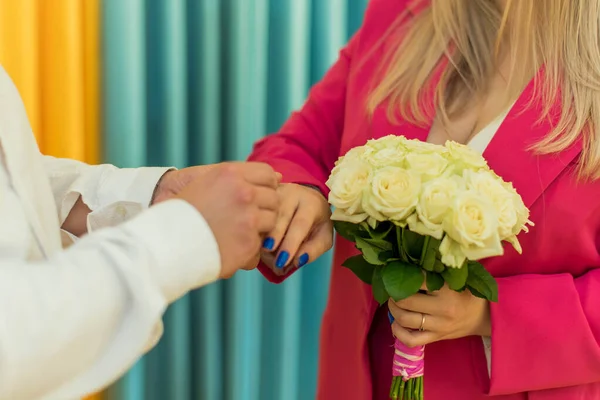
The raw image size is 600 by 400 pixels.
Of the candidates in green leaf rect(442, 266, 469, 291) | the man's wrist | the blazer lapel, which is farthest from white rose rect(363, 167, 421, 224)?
the man's wrist

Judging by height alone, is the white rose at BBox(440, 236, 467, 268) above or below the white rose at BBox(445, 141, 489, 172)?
below

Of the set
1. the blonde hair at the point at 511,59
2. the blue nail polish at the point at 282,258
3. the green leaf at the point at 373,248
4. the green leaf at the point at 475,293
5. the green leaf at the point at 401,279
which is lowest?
the green leaf at the point at 475,293

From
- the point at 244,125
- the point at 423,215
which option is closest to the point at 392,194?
the point at 423,215

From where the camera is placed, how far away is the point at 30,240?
2.46 feet

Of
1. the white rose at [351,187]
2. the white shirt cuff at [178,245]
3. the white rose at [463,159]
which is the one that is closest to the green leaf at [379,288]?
the white rose at [351,187]

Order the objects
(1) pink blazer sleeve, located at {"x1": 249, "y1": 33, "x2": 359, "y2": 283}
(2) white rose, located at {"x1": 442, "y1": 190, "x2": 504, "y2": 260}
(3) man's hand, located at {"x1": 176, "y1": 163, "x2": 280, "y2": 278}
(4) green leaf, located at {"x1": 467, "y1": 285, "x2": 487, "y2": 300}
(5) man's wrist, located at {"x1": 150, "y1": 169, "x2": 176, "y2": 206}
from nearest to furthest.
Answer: (3) man's hand, located at {"x1": 176, "y1": 163, "x2": 280, "y2": 278} → (2) white rose, located at {"x1": 442, "y1": 190, "x2": 504, "y2": 260} → (4) green leaf, located at {"x1": 467, "y1": 285, "x2": 487, "y2": 300} → (5) man's wrist, located at {"x1": 150, "y1": 169, "x2": 176, "y2": 206} → (1) pink blazer sleeve, located at {"x1": 249, "y1": 33, "x2": 359, "y2": 283}

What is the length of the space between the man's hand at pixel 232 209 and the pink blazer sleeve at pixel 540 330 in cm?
46

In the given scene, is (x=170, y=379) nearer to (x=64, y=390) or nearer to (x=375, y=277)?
(x=375, y=277)

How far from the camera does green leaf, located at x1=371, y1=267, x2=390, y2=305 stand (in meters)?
0.99

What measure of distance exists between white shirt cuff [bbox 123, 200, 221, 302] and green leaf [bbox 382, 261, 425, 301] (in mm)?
306

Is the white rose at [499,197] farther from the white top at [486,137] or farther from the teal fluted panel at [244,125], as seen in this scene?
the teal fluted panel at [244,125]

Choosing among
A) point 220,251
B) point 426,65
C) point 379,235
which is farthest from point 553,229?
point 220,251

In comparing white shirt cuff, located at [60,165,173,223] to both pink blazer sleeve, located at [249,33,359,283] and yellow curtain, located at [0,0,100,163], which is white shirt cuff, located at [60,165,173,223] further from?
yellow curtain, located at [0,0,100,163]

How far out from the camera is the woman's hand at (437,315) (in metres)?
1.03
